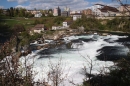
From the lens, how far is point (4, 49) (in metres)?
2.65

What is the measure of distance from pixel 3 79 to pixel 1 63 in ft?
1.48

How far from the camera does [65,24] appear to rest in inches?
1718

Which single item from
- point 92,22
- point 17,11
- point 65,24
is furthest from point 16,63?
point 17,11

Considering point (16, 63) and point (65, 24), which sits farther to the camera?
point (65, 24)

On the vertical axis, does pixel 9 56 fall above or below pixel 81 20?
above

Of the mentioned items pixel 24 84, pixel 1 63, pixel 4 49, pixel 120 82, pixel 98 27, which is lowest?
pixel 98 27

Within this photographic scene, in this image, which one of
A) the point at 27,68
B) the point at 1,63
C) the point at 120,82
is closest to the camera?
the point at 1,63

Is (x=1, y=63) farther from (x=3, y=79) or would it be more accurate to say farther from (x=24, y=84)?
(x=24, y=84)

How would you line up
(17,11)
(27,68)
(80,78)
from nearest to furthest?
(27,68) < (80,78) < (17,11)

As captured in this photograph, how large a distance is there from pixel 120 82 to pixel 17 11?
2311 inches

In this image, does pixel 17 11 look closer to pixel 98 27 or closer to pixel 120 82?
pixel 98 27

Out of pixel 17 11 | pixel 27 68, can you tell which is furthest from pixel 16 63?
pixel 17 11

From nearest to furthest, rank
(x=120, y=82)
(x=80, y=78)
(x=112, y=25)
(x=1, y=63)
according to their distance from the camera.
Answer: (x=1, y=63), (x=120, y=82), (x=80, y=78), (x=112, y=25)

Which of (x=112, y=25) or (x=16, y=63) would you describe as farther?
(x=112, y=25)
